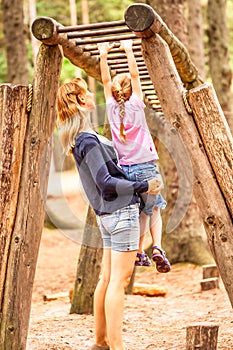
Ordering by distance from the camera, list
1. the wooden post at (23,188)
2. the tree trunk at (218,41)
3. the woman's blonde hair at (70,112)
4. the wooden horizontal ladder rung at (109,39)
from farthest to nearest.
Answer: the tree trunk at (218,41)
the wooden horizontal ladder rung at (109,39)
the wooden post at (23,188)
the woman's blonde hair at (70,112)

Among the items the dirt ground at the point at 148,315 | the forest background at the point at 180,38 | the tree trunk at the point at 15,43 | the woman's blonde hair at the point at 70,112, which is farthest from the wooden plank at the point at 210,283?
the tree trunk at the point at 15,43

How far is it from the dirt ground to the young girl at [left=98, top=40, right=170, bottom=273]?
118 cm

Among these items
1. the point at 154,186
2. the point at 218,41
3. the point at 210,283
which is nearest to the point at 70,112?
the point at 154,186

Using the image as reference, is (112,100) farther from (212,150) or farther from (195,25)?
(195,25)

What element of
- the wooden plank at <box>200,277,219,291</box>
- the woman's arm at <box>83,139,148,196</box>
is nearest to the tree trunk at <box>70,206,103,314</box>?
the wooden plank at <box>200,277,219,291</box>

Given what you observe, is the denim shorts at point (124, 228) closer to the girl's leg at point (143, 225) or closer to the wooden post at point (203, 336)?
the girl's leg at point (143, 225)

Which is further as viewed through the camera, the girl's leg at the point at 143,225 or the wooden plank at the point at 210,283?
the wooden plank at the point at 210,283

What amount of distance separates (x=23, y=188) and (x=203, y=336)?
66.9 inches

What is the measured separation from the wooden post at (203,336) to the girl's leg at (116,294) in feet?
2.06

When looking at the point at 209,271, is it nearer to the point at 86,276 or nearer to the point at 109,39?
the point at 86,276

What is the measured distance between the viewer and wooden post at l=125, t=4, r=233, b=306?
497 centimetres

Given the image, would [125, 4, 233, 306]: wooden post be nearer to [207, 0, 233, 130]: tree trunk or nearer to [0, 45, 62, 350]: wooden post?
[0, 45, 62, 350]: wooden post

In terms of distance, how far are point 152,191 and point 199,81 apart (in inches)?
103

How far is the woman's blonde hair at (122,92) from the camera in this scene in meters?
5.00
